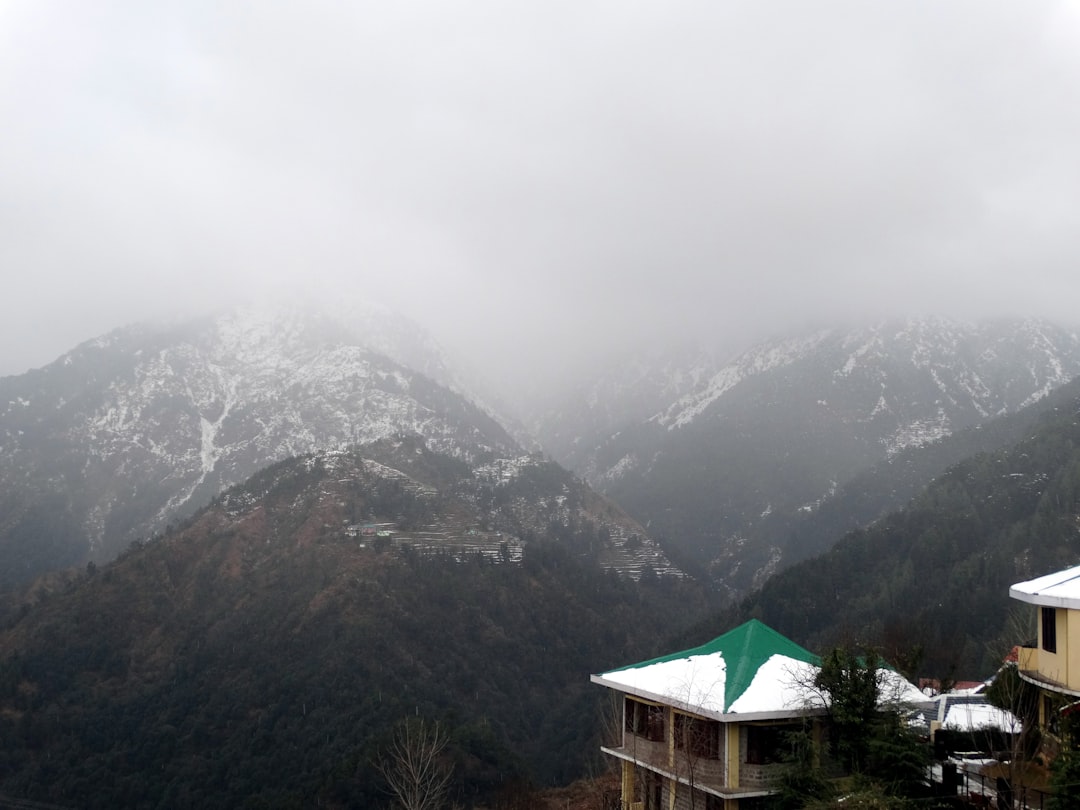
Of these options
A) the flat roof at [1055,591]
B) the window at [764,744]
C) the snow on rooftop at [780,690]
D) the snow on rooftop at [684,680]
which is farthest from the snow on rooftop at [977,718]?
the snow on rooftop at [684,680]

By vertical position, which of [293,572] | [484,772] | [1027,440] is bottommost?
[484,772]

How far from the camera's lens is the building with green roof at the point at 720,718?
79.0 ft

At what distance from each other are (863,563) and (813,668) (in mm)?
116767

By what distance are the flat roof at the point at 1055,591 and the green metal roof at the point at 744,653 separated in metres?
5.86

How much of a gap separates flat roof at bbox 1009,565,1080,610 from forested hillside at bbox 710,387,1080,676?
2550 inches

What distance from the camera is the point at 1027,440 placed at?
138000 millimetres

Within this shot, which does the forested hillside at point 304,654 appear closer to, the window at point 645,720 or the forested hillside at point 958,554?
A: the forested hillside at point 958,554

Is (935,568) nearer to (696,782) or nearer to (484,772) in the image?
(484,772)

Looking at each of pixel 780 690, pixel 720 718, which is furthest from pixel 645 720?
pixel 780 690

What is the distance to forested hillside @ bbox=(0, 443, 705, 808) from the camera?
87.6 m

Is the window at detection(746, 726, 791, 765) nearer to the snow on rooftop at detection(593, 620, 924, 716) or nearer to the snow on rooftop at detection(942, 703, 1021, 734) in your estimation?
the snow on rooftop at detection(593, 620, 924, 716)

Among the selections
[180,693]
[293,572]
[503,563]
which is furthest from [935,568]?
[180,693]

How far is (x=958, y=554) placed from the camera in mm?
120438

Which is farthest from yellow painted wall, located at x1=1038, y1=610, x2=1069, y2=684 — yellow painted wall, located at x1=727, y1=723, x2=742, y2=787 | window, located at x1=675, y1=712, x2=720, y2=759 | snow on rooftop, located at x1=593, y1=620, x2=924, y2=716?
window, located at x1=675, y1=712, x2=720, y2=759
